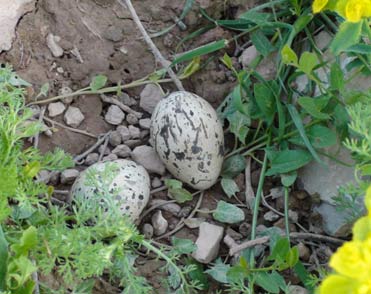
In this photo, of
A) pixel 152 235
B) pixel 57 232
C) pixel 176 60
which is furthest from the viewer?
pixel 176 60

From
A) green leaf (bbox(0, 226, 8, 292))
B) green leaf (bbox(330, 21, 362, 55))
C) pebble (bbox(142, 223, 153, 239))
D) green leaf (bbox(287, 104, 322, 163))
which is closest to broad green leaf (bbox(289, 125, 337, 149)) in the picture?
green leaf (bbox(287, 104, 322, 163))

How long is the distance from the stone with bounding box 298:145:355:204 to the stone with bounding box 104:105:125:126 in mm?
406

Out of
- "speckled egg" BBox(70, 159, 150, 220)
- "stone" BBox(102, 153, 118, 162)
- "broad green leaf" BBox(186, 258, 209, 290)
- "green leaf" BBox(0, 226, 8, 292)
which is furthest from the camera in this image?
"stone" BBox(102, 153, 118, 162)

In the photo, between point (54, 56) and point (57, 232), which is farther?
point (54, 56)

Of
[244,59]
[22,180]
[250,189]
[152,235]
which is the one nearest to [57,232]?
[22,180]

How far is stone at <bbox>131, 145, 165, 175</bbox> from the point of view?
62.7 inches

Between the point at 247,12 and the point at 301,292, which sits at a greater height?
the point at 247,12

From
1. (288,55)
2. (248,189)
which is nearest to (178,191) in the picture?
(248,189)

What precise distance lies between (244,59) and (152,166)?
322mm

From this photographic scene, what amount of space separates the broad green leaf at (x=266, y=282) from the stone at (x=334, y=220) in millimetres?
175

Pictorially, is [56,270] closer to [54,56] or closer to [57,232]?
[57,232]

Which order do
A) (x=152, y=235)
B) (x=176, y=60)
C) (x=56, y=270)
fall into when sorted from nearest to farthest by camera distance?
(x=56, y=270), (x=152, y=235), (x=176, y=60)

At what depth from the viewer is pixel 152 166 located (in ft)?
5.22

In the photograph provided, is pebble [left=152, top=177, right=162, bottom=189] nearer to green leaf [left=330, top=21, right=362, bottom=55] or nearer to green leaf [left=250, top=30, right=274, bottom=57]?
green leaf [left=250, top=30, right=274, bottom=57]
